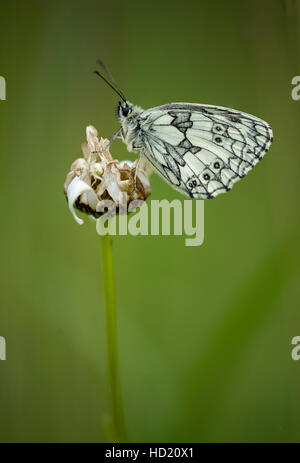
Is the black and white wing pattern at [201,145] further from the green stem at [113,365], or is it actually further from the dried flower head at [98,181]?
the green stem at [113,365]

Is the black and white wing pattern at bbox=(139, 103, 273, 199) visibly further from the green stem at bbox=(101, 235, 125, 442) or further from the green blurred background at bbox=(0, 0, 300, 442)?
the green stem at bbox=(101, 235, 125, 442)

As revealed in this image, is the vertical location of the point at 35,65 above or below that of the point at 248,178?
above

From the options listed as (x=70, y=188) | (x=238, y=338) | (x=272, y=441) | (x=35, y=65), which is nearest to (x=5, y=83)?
(x=35, y=65)

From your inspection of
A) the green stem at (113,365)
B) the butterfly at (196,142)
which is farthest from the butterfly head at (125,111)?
the green stem at (113,365)

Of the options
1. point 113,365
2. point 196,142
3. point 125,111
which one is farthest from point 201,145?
point 113,365

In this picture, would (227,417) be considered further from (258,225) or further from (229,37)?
(229,37)

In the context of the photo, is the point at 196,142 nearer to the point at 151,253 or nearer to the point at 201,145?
the point at 201,145
